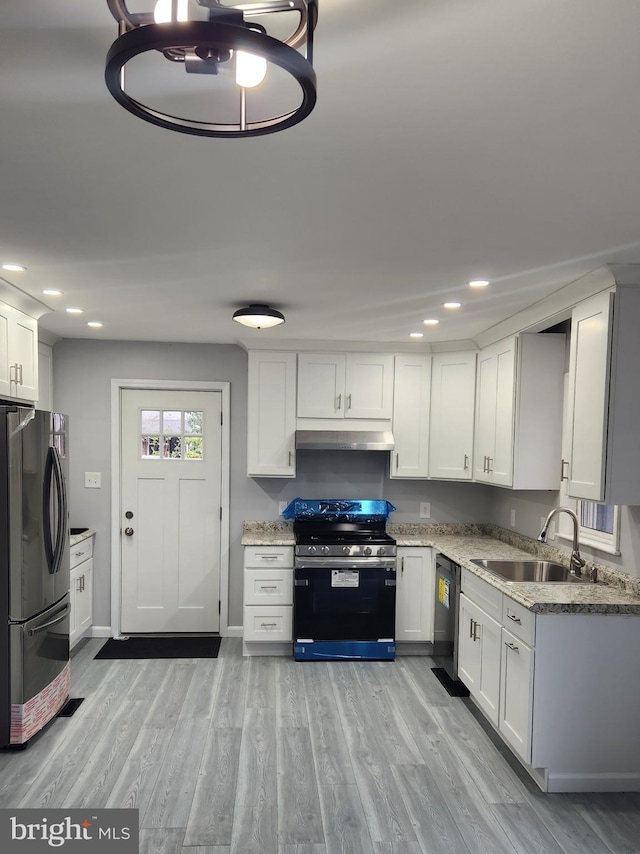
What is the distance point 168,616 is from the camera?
15.2 ft

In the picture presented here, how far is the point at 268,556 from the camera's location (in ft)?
13.9

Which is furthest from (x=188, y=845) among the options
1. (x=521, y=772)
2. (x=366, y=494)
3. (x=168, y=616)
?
(x=366, y=494)

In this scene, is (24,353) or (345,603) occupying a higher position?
(24,353)

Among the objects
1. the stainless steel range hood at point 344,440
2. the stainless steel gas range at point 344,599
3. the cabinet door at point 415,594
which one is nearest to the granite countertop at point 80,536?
the stainless steel gas range at point 344,599

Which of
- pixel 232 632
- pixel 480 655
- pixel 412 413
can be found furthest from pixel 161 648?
pixel 412 413

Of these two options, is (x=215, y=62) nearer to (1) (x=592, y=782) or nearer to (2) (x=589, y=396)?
(2) (x=589, y=396)

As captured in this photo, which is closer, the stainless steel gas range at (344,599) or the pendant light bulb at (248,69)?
the pendant light bulb at (248,69)

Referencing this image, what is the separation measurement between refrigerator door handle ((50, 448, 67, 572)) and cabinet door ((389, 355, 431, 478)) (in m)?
2.40

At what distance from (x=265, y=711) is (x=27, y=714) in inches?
50.8

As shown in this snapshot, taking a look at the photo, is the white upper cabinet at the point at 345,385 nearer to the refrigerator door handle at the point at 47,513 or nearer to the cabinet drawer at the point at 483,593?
the cabinet drawer at the point at 483,593

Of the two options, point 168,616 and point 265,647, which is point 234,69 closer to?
point 265,647

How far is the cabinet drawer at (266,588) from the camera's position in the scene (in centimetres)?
423

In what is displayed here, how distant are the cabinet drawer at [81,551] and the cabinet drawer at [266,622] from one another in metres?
1.27

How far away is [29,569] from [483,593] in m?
2.49
